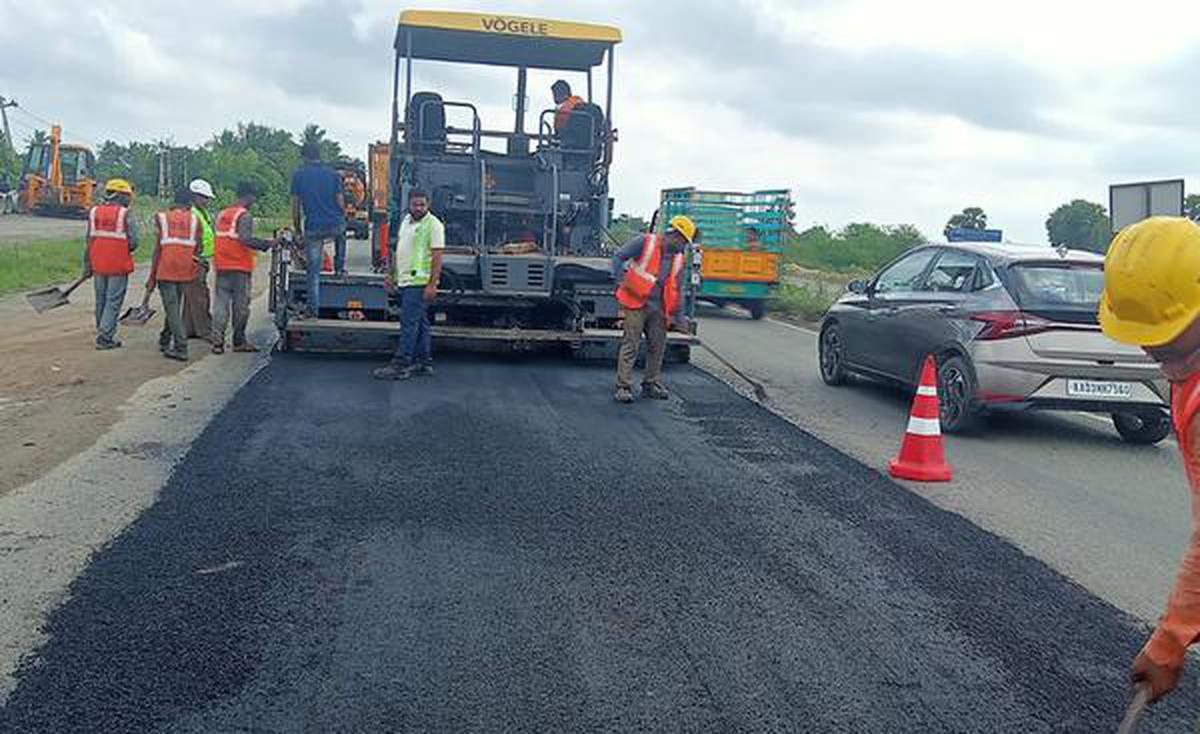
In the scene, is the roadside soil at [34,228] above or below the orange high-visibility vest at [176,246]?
above

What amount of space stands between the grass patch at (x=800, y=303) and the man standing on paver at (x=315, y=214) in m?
11.8

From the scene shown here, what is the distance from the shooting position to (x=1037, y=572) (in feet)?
17.9

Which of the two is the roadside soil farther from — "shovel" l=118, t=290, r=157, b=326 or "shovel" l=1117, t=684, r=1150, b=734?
"shovel" l=1117, t=684, r=1150, b=734

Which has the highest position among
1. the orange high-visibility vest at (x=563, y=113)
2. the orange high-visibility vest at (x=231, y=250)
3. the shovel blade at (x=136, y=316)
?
the orange high-visibility vest at (x=563, y=113)

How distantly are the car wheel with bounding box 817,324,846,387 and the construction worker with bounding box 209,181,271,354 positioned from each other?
18.4 ft

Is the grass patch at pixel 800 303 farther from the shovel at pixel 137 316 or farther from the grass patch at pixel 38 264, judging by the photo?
the shovel at pixel 137 316

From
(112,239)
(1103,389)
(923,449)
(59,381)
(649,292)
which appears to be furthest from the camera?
(112,239)

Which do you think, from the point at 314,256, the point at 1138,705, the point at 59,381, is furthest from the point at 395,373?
the point at 1138,705

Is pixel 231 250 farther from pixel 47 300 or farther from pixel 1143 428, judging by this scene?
pixel 1143 428

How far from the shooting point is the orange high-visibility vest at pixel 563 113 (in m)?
12.4

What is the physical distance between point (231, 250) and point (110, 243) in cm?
110

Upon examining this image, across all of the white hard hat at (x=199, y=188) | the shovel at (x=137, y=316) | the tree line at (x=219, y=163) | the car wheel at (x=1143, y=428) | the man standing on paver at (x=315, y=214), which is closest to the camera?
the car wheel at (x=1143, y=428)

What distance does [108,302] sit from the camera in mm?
11680

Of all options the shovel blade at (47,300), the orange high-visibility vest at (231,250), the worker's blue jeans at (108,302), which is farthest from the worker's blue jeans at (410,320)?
the shovel blade at (47,300)
